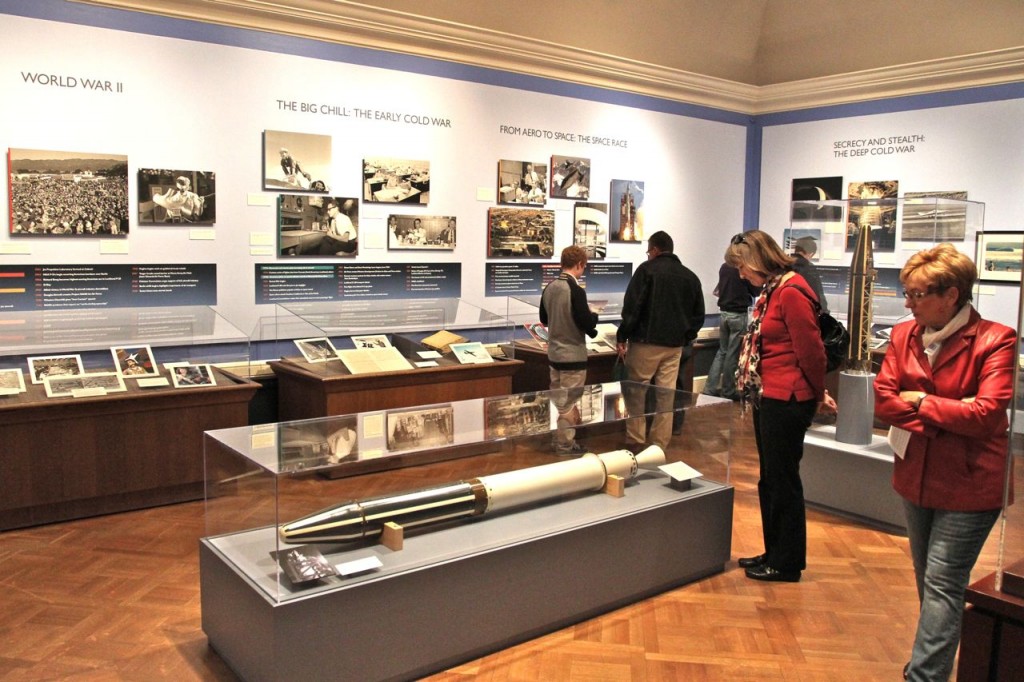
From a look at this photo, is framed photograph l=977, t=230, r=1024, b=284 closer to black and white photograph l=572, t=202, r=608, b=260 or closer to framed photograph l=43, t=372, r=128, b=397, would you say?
black and white photograph l=572, t=202, r=608, b=260

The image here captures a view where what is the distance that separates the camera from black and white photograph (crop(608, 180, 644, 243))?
29.6 feet

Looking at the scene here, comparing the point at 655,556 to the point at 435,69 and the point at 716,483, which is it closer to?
the point at 716,483

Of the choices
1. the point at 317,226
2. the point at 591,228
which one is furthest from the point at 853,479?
the point at 317,226

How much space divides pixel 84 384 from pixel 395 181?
3.01 m

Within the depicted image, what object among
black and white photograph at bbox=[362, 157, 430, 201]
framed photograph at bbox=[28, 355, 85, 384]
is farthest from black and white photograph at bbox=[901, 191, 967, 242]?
framed photograph at bbox=[28, 355, 85, 384]

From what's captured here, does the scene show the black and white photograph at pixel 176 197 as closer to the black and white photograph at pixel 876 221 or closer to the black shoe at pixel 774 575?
the black shoe at pixel 774 575

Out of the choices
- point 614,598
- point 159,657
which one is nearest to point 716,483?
point 614,598

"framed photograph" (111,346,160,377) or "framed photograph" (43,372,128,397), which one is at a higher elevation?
"framed photograph" (111,346,160,377)

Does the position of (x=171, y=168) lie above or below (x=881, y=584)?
above

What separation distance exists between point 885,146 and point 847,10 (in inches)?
56.5

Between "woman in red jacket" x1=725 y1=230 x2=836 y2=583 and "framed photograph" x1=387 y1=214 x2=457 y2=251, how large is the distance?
368 cm

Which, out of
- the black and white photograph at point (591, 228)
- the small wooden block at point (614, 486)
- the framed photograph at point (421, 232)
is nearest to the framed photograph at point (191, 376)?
the framed photograph at point (421, 232)

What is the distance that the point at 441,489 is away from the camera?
371cm

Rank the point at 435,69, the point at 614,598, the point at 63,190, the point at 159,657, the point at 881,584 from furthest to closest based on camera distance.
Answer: the point at 435,69 → the point at 63,190 → the point at 881,584 → the point at 614,598 → the point at 159,657
